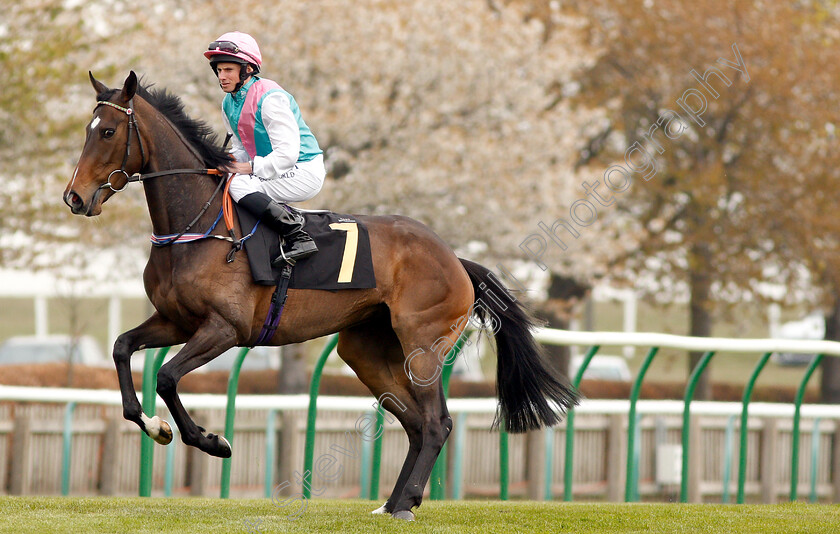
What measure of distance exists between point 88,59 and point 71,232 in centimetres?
258

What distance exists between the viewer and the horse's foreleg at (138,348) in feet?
14.9

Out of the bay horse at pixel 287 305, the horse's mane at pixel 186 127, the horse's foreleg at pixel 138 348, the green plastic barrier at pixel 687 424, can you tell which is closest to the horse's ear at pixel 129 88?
the bay horse at pixel 287 305

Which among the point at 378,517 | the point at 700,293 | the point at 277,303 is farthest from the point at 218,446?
the point at 700,293

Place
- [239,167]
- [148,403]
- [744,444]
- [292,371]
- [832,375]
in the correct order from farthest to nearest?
1. [832,375]
2. [292,371]
3. [744,444]
4. [148,403]
5. [239,167]

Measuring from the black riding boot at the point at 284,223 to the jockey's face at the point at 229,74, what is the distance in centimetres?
53

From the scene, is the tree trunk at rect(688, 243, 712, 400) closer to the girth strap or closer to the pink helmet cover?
the girth strap

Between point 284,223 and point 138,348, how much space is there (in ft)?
2.81

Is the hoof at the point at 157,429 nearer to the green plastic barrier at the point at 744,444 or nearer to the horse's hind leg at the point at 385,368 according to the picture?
the horse's hind leg at the point at 385,368

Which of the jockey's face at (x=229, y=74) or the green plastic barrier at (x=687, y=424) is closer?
the jockey's face at (x=229, y=74)

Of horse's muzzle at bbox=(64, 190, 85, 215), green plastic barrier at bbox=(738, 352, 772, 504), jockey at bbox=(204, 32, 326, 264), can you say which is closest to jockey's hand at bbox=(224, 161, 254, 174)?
jockey at bbox=(204, 32, 326, 264)

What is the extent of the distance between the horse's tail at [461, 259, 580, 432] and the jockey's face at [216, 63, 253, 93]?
5.07ft

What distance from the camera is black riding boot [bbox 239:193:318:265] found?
483cm

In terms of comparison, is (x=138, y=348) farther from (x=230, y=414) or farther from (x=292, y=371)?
(x=292, y=371)

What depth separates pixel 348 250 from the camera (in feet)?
16.4
